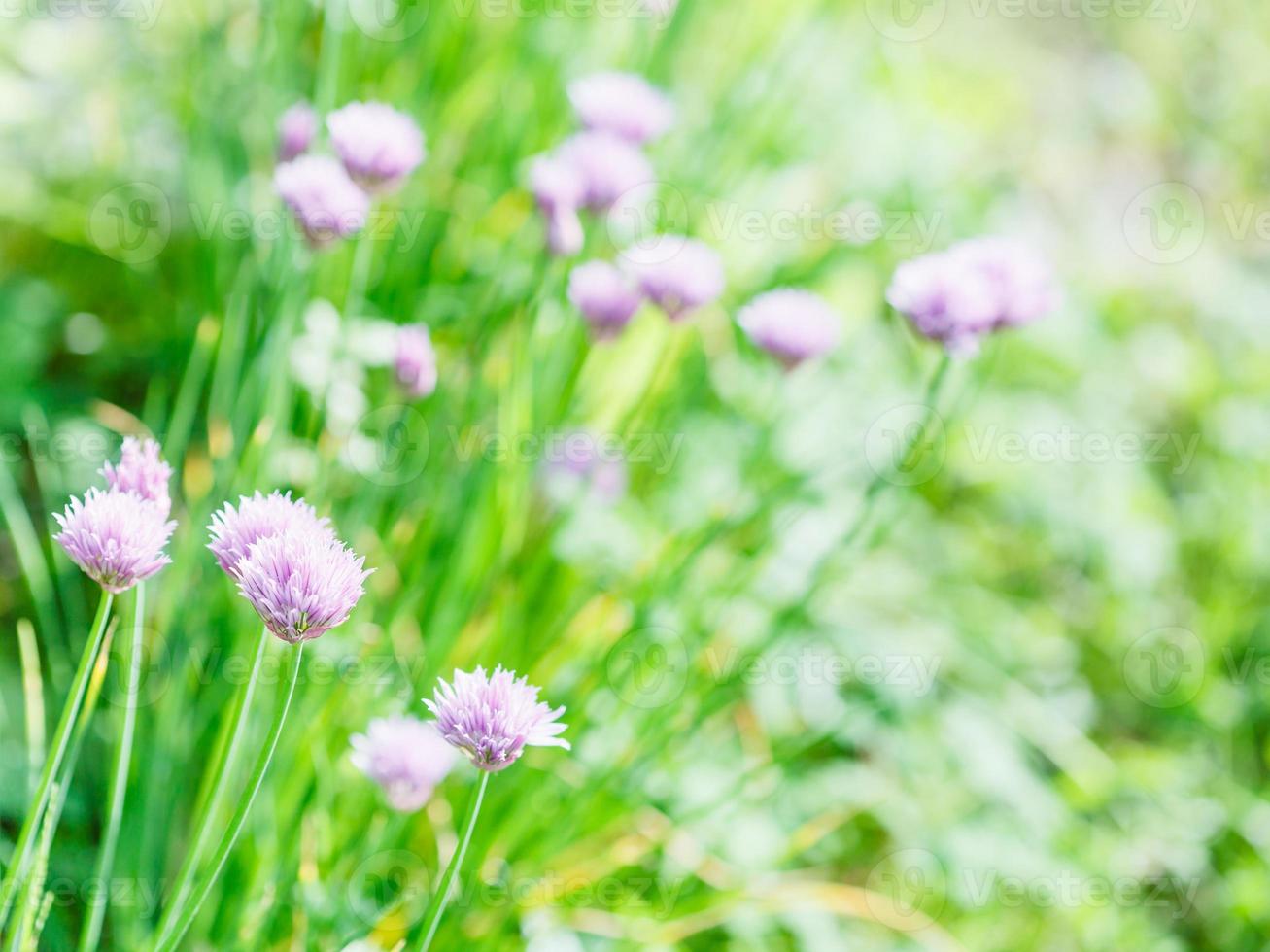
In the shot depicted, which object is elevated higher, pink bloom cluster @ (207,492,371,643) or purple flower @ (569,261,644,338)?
purple flower @ (569,261,644,338)

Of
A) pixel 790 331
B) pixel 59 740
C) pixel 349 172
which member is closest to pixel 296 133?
pixel 349 172

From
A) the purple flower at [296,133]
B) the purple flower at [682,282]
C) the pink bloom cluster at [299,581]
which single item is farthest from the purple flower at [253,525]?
the purple flower at [296,133]

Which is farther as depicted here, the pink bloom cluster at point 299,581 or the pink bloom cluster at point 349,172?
the pink bloom cluster at point 349,172

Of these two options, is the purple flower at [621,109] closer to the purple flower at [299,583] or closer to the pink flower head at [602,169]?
the pink flower head at [602,169]

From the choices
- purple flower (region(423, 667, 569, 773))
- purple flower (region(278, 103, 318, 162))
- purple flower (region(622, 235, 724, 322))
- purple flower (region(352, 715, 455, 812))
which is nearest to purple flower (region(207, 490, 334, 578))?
purple flower (region(423, 667, 569, 773))

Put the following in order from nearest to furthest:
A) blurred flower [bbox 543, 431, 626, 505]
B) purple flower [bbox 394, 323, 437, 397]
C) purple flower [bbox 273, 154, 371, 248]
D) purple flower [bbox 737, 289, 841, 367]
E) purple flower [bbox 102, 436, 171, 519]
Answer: purple flower [bbox 102, 436, 171, 519]
purple flower [bbox 273, 154, 371, 248]
purple flower [bbox 394, 323, 437, 397]
purple flower [bbox 737, 289, 841, 367]
blurred flower [bbox 543, 431, 626, 505]

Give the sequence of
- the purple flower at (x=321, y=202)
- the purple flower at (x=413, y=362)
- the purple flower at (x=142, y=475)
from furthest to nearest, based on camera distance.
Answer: the purple flower at (x=413, y=362), the purple flower at (x=321, y=202), the purple flower at (x=142, y=475)

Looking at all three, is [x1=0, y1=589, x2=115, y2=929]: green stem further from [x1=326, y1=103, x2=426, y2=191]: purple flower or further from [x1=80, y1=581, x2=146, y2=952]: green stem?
[x1=326, y1=103, x2=426, y2=191]: purple flower
